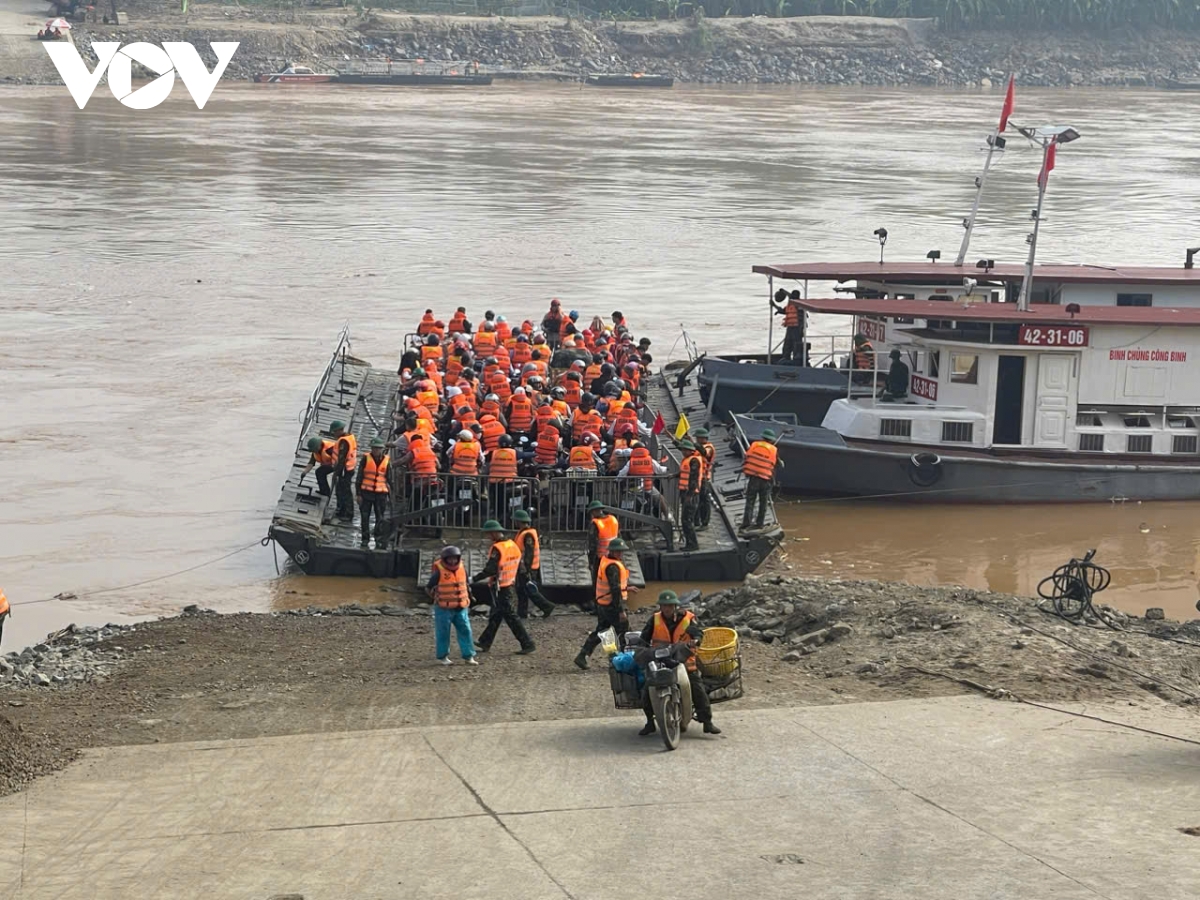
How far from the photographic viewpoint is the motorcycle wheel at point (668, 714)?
12312mm

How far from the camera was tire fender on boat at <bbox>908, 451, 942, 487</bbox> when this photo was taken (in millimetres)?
23531

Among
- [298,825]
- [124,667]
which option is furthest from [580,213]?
[298,825]

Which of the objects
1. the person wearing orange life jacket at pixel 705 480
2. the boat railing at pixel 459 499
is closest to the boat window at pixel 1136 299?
the person wearing orange life jacket at pixel 705 480

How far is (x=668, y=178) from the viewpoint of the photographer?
6275cm

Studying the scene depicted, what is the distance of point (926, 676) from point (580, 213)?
40193 millimetres

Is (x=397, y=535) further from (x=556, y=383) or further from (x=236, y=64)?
(x=236, y=64)

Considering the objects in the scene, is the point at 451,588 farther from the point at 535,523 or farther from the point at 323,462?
the point at 323,462

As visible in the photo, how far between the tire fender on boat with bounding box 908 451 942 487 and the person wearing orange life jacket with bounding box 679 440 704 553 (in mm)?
5146

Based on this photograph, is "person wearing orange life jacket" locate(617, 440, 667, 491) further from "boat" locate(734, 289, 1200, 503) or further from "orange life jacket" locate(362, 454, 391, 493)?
"boat" locate(734, 289, 1200, 503)

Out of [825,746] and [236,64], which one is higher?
[236,64]

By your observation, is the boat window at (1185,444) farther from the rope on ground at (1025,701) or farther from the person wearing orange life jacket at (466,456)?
the rope on ground at (1025,701)

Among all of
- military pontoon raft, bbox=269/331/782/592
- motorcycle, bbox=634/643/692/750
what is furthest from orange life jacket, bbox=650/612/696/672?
military pontoon raft, bbox=269/331/782/592


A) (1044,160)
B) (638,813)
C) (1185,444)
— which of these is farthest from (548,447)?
(1185,444)

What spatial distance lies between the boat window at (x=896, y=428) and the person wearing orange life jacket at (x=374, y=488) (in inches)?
303
